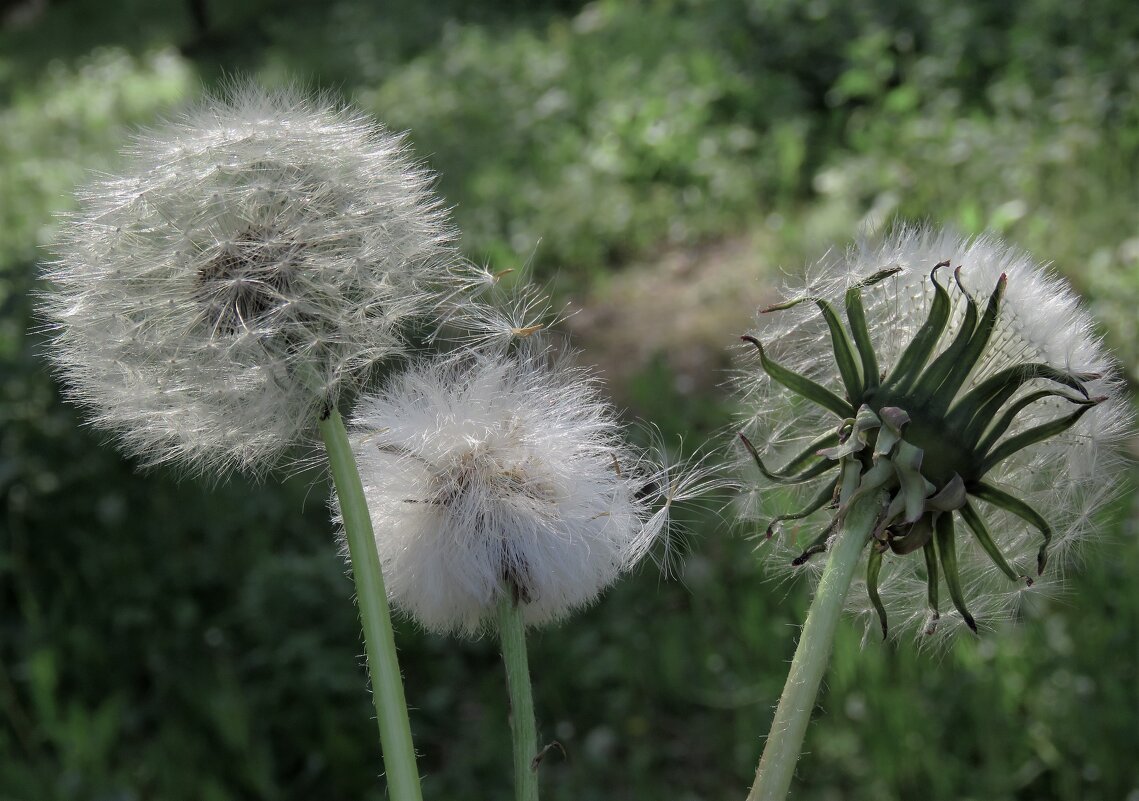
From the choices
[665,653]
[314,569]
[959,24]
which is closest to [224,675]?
[314,569]

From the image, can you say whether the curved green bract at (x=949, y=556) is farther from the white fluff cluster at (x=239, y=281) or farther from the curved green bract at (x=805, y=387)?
the white fluff cluster at (x=239, y=281)

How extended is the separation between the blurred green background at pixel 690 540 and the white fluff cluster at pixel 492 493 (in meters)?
0.16

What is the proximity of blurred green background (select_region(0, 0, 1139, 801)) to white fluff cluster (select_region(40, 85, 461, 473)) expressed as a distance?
0.12 meters

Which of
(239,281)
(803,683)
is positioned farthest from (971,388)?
(239,281)

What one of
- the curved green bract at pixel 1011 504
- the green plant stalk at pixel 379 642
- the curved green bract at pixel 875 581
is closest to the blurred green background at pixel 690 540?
the curved green bract at pixel 875 581

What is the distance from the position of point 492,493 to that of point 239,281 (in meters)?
0.28

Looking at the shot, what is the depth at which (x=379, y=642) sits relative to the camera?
32.0 inches

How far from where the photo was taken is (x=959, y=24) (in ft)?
21.6

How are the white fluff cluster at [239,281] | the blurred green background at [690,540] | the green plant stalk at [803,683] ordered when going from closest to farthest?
1. the green plant stalk at [803,683]
2. the white fluff cluster at [239,281]
3. the blurred green background at [690,540]

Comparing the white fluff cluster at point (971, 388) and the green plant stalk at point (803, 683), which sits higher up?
the white fluff cluster at point (971, 388)

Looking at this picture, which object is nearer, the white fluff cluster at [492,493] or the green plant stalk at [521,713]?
the green plant stalk at [521,713]

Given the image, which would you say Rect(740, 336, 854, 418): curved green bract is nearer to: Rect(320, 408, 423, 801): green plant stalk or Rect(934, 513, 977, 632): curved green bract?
Rect(934, 513, 977, 632): curved green bract

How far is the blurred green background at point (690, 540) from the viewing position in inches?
129

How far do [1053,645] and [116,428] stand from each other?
301cm
